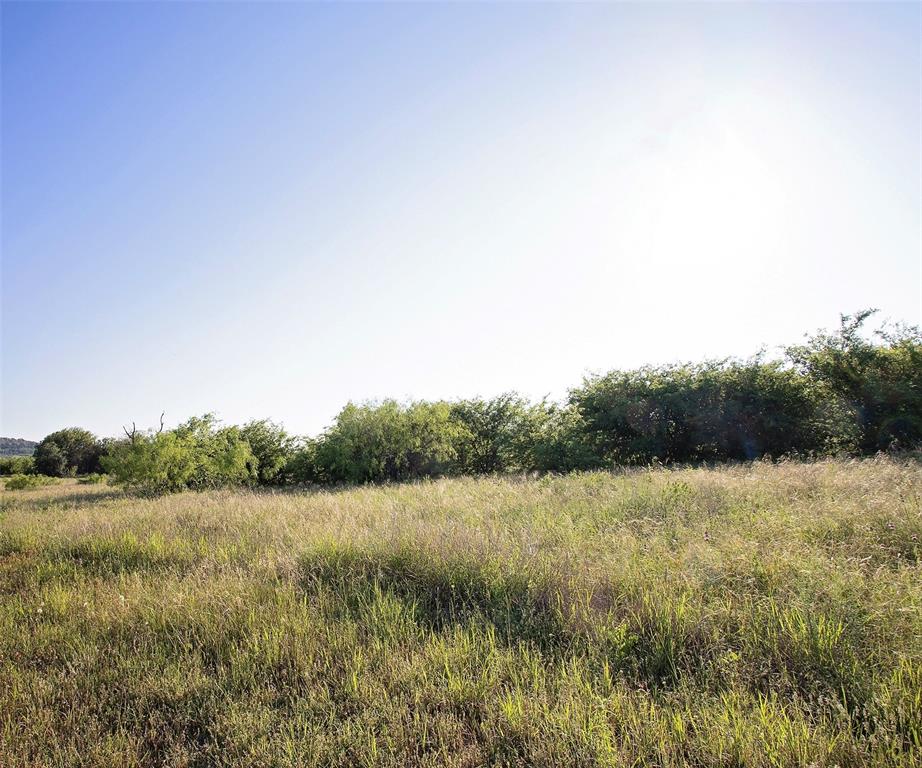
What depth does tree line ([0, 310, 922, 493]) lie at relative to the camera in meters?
17.3

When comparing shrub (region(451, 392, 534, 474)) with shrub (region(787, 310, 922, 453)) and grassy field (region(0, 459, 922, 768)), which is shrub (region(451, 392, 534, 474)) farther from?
grassy field (region(0, 459, 922, 768))

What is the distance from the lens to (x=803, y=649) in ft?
9.63

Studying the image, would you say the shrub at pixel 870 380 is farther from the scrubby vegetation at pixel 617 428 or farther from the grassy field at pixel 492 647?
the grassy field at pixel 492 647

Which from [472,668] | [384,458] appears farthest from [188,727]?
[384,458]

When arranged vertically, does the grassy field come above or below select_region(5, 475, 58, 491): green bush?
above

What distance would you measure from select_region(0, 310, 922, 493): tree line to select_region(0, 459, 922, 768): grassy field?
13453 millimetres

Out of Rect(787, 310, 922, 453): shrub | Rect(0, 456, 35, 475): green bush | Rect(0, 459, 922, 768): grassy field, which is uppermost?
Rect(787, 310, 922, 453): shrub

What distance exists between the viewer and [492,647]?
323 centimetres

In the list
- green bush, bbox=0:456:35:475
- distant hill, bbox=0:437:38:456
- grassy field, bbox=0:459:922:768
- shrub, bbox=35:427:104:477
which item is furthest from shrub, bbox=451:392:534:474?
distant hill, bbox=0:437:38:456

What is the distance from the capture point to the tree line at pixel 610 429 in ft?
56.7

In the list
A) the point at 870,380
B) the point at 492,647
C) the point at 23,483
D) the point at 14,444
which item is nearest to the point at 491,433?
the point at 870,380

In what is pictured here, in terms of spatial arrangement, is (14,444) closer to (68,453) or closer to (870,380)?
(68,453)

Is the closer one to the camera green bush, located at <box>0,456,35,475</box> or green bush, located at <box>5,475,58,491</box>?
green bush, located at <box>5,475,58,491</box>

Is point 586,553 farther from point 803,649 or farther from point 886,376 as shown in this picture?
point 886,376
